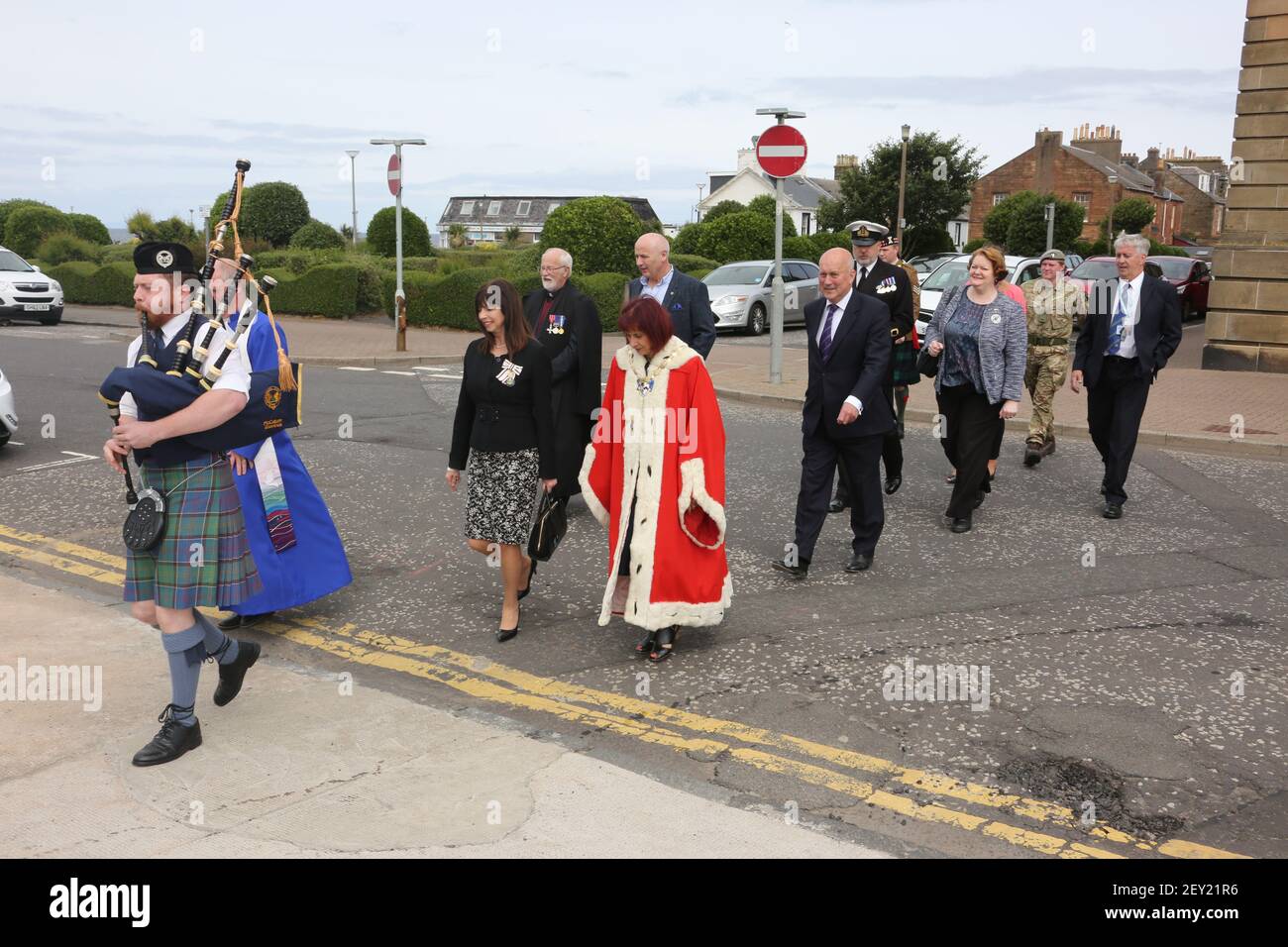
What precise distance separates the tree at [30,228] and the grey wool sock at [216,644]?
3654 cm

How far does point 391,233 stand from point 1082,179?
157 ft

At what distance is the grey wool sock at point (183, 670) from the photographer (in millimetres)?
4551

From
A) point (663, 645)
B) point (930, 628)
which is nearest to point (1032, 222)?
point (930, 628)

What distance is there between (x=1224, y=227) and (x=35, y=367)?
17879mm

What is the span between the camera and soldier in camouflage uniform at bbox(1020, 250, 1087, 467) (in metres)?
10.9

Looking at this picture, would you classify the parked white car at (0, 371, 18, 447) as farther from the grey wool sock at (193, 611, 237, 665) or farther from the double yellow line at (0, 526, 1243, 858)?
the grey wool sock at (193, 611, 237, 665)

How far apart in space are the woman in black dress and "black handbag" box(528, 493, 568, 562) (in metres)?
0.06

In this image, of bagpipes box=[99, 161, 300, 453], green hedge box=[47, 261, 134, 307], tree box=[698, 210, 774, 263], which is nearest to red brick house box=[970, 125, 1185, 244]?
tree box=[698, 210, 774, 263]

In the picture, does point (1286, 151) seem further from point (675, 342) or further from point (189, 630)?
point (189, 630)

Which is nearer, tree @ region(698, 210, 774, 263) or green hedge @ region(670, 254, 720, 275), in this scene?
green hedge @ region(670, 254, 720, 275)

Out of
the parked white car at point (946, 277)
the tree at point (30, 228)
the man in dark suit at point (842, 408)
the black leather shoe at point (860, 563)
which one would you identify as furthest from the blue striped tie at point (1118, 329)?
the tree at point (30, 228)

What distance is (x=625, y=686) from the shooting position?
5398 millimetres

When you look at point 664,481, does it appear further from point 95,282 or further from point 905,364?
point 95,282

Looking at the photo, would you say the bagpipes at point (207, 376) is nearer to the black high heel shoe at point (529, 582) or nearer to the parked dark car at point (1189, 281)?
the black high heel shoe at point (529, 582)
